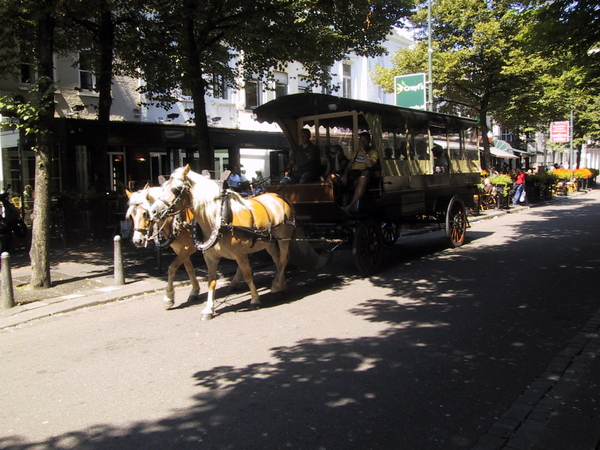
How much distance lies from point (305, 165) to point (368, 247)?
6.45 feet

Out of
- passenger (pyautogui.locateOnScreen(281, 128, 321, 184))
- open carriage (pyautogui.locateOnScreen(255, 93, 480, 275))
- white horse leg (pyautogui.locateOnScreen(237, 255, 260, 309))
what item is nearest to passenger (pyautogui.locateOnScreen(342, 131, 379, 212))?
open carriage (pyautogui.locateOnScreen(255, 93, 480, 275))

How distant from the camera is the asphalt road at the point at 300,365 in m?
3.84

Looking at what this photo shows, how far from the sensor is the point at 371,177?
9.55 meters

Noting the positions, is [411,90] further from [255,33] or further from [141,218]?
[141,218]

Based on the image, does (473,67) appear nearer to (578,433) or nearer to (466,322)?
(466,322)

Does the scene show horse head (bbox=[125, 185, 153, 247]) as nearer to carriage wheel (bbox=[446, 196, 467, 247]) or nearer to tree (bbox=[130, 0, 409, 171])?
tree (bbox=[130, 0, 409, 171])

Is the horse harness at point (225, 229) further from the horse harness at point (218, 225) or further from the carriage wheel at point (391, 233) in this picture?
the carriage wheel at point (391, 233)

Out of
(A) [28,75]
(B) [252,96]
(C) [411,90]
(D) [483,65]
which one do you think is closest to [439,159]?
(C) [411,90]

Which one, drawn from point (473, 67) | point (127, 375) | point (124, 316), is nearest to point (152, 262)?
point (124, 316)

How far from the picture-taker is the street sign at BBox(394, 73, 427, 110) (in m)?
16.1

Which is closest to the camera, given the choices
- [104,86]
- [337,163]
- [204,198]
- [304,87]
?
[204,198]

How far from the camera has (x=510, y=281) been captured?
870 cm

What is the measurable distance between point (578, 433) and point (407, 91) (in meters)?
14.2

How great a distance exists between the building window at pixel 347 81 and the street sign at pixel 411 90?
49.6 ft
